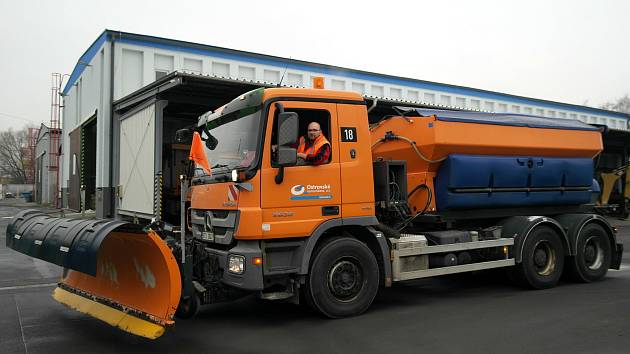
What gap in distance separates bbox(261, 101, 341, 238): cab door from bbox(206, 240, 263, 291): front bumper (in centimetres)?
23

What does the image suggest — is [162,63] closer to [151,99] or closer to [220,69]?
[220,69]

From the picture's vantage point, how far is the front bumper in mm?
5406

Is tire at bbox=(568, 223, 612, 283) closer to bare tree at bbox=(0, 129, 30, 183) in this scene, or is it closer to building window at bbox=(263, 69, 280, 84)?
building window at bbox=(263, 69, 280, 84)

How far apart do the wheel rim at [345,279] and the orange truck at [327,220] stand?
15mm

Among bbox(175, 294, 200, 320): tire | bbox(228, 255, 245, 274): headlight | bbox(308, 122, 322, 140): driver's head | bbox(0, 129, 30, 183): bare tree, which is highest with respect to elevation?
bbox(0, 129, 30, 183): bare tree

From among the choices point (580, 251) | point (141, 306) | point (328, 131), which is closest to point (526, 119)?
point (580, 251)

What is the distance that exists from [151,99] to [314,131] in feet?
25.3

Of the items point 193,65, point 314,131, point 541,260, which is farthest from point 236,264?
point 193,65

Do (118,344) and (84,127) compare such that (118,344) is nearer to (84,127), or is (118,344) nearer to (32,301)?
(32,301)

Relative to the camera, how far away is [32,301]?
23.9 feet

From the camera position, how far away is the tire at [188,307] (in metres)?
5.65

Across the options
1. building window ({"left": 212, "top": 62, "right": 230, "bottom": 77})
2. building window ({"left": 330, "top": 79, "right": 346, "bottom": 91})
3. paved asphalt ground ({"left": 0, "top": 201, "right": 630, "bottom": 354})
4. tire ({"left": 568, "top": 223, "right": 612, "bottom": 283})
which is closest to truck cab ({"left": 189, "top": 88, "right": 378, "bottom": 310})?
paved asphalt ground ({"left": 0, "top": 201, "right": 630, "bottom": 354})

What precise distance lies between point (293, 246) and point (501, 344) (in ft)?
7.98

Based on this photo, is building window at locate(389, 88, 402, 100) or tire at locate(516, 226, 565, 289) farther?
building window at locate(389, 88, 402, 100)
